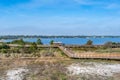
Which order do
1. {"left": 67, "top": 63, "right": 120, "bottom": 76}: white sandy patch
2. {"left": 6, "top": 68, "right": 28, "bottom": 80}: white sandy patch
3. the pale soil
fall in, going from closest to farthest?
{"left": 6, "top": 68, "right": 28, "bottom": 80}: white sandy patch, the pale soil, {"left": 67, "top": 63, "right": 120, "bottom": 76}: white sandy patch

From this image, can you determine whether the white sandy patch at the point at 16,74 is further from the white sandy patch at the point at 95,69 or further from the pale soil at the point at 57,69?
the white sandy patch at the point at 95,69

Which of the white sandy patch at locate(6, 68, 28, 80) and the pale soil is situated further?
the pale soil

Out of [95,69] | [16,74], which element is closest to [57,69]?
[95,69]

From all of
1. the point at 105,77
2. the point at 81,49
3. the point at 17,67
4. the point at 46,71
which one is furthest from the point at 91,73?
the point at 81,49

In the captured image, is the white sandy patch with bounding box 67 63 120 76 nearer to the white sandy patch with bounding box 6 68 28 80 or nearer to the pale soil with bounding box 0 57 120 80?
the pale soil with bounding box 0 57 120 80

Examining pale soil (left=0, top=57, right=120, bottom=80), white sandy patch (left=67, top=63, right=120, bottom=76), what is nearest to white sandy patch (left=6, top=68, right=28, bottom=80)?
pale soil (left=0, top=57, right=120, bottom=80)

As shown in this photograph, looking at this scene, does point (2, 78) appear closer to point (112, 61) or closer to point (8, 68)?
point (8, 68)

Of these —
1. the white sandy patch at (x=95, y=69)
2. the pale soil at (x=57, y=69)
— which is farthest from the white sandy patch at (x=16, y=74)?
the white sandy patch at (x=95, y=69)
